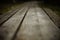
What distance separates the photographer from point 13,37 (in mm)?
1059

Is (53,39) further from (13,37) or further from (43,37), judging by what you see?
(13,37)

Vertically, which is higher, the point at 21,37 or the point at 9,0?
the point at 21,37

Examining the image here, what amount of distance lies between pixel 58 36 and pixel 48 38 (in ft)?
0.36

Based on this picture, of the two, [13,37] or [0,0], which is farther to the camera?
[0,0]

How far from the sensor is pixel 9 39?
40.1 inches

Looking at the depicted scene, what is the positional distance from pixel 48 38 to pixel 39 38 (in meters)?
0.08

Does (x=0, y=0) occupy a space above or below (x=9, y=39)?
below

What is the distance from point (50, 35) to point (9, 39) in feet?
1.27

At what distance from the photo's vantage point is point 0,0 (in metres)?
8.49

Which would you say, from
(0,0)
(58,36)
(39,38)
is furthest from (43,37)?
(0,0)

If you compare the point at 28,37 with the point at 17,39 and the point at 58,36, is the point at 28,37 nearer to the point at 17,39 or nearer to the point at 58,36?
the point at 17,39

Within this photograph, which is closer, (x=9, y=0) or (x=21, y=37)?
(x=21, y=37)

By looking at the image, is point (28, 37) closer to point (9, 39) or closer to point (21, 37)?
point (21, 37)

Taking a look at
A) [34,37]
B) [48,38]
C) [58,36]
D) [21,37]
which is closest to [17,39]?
[21,37]
